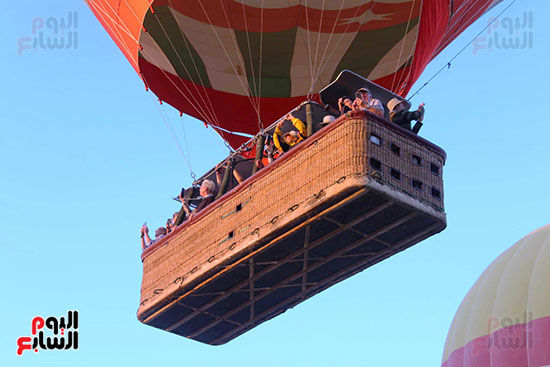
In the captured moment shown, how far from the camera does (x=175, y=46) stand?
51.7ft

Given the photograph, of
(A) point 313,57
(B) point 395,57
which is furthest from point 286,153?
(B) point 395,57

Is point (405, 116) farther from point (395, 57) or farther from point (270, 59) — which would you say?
point (270, 59)

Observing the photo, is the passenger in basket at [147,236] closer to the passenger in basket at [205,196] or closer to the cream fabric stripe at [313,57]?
the passenger in basket at [205,196]

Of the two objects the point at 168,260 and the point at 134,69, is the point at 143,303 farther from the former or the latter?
the point at 134,69

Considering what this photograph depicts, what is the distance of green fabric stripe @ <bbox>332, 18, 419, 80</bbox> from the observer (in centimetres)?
1544

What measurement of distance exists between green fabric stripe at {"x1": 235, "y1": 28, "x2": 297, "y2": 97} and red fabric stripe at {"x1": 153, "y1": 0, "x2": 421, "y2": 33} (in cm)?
13

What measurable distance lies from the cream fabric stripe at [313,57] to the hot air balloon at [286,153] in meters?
0.02

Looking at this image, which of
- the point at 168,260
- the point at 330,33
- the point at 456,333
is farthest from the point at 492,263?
the point at 168,260

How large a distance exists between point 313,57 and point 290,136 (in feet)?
9.65

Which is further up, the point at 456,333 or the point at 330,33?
the point at 330,33

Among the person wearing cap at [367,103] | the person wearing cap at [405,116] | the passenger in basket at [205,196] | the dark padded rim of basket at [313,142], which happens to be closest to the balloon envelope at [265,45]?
the passenger in basket at [205,196]

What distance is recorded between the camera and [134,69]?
648 inches

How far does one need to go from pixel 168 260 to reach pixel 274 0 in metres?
3.39

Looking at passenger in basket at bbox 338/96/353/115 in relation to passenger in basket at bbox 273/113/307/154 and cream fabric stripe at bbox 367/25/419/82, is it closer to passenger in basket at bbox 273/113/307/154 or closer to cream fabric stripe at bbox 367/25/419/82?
passenger in basket at bbox 273/113/307/154
